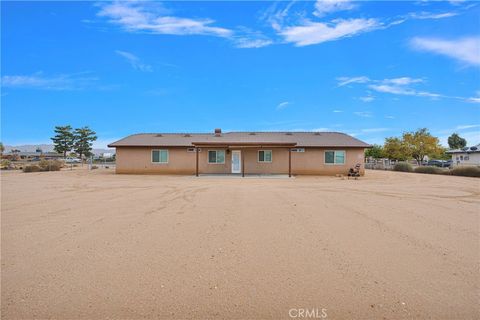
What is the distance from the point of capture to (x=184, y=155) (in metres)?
22.7

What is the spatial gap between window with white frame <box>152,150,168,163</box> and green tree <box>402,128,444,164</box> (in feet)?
114

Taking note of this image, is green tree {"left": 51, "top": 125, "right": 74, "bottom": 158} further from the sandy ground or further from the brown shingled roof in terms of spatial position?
the sandy ground

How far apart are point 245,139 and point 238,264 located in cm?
2097

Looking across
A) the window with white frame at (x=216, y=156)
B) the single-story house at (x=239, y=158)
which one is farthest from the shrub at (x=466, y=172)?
the window with white frame at (x=216, y=156)

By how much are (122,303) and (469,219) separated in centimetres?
779

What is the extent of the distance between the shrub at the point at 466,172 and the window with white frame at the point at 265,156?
15.1m

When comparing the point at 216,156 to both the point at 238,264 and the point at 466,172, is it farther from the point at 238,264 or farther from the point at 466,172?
the point at 466,172

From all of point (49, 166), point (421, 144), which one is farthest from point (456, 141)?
point (49, 166)

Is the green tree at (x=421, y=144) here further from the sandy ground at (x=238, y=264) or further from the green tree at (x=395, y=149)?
the sandy ground at (x=238, y=264)

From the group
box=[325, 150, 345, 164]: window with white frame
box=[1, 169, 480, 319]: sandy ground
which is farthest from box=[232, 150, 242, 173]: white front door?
box=[1, 169, 480, 319]: sandy ground

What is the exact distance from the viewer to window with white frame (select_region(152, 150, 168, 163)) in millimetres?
22812

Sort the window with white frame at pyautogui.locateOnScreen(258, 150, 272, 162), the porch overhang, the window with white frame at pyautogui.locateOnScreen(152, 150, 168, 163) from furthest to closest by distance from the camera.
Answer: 1. the window with white frame at pyautogui.locateOnScreen(152, 150, 168, 163)
2. the window with white frame at pyautogui.locateOnScreen(258, 150, 272, 162)
3. the porch overhang

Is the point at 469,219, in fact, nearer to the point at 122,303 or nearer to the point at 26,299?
the point at 122,303

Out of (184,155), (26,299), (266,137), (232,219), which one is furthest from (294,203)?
(266,137)
